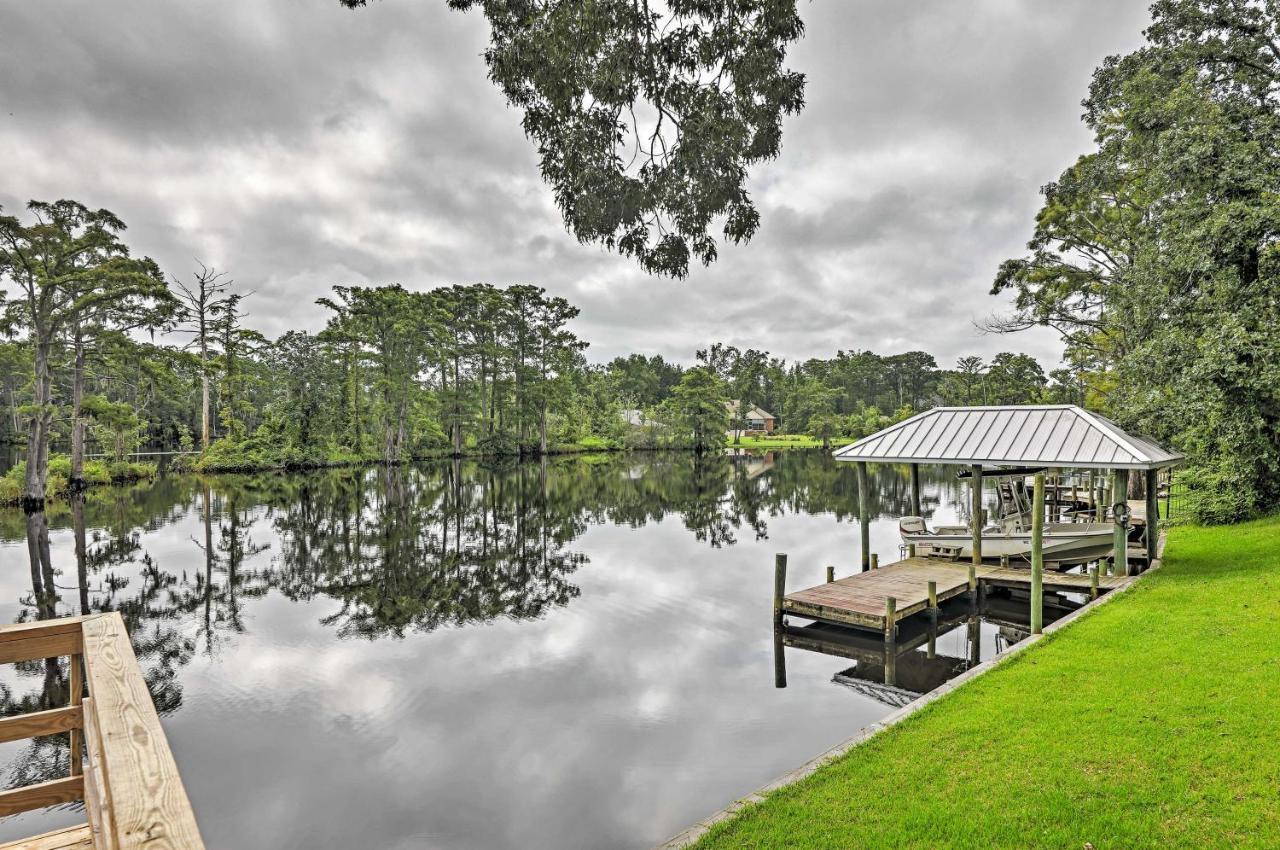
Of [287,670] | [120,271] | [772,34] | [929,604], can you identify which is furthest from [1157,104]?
[120,271]

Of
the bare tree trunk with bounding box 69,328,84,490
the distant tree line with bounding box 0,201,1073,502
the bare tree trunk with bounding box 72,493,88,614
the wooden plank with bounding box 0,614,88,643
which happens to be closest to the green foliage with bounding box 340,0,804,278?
the wooden plank with bounding box 0,614,88,643

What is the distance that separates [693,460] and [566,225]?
4713 cm

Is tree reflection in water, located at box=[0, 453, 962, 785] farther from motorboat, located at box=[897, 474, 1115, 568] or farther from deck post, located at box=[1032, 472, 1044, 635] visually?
deck post, located at box=[1032, 472, 1044, 635]

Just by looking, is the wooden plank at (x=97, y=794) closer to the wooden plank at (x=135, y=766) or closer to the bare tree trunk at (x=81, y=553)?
the wooden plank at (x=135, y=766)

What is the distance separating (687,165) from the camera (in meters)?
6.21

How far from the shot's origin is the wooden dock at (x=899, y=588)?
10.7 m

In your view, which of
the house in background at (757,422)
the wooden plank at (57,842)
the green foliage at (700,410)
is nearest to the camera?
the wooden plank at (57,842)

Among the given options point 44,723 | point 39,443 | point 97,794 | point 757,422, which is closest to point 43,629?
point 44,723

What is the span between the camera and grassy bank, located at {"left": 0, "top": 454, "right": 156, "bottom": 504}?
23.7 m

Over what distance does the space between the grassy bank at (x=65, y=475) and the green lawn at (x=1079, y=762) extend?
102ft

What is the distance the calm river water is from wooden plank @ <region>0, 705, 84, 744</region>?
158 inches

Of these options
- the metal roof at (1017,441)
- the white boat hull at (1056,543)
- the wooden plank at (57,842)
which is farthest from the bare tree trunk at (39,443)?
the white boat hull at (1056,543)

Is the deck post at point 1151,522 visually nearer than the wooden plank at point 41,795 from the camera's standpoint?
No

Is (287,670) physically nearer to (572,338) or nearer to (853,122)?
(853,122)
